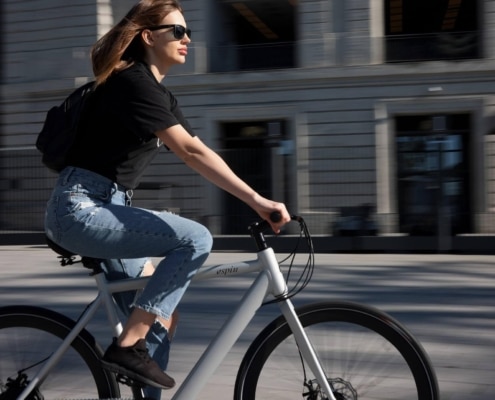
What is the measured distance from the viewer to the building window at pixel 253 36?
69.4ft

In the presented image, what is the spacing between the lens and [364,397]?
2.85m

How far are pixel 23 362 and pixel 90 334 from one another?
0.28m

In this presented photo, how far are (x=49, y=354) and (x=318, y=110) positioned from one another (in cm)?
1803

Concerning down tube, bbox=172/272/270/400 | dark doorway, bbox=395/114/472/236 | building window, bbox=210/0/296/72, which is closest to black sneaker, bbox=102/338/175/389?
down tube, bbox=172/272/270/400

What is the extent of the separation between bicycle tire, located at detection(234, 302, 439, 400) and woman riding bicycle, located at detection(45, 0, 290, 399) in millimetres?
319

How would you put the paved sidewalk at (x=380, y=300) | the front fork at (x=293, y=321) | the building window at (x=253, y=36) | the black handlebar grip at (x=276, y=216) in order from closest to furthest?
the black handlebar grip at (x=276, y=216)
the front fork at (x=293, y=321)
the paved sidewalk at (x=380, y=300)
the building window at (x=253, y=36)

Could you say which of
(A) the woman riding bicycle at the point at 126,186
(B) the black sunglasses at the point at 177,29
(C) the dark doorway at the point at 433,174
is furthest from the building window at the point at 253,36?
(A) the woman riding bicycle at the point at 126,186

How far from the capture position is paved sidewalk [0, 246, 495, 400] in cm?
450

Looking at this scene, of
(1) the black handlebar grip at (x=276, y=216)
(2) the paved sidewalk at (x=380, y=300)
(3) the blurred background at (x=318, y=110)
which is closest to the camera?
(1) the black handlebar grip at (x=276, y=216)

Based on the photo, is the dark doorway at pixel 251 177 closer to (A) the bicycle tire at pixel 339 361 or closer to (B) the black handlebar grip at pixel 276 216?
(A) the bicycle tire at pixel 339 361

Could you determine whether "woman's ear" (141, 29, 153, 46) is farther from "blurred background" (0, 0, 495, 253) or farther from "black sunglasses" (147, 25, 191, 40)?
"blurred background" (0, 0, 495, 253)

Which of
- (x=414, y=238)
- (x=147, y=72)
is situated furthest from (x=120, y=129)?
(x=414, y=238)

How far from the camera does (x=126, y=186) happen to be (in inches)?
115

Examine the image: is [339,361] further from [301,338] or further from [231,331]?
[231,331]
